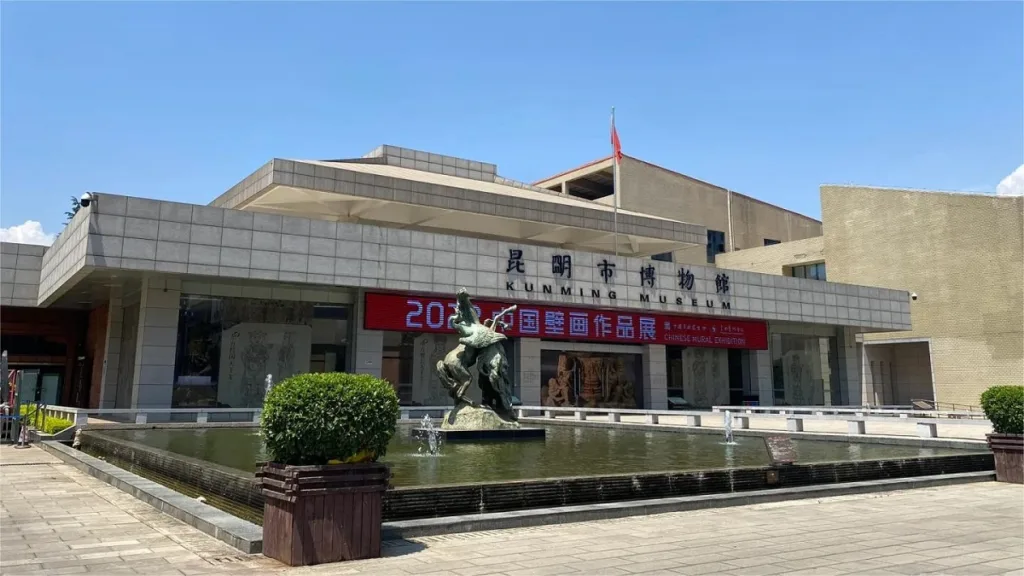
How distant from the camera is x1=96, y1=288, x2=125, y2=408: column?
25.5 metres

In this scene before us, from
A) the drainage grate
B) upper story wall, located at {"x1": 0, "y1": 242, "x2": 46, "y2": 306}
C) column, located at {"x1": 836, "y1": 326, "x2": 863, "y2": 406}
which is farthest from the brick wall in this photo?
upper story wall, located at {"x1": 0, "y1": 242, "x2": 46, "y2": 306}

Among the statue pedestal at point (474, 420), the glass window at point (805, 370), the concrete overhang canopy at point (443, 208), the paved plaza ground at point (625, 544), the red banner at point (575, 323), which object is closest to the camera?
the paved plaza ground at point (625, 544)

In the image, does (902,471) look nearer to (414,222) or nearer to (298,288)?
(298,288)

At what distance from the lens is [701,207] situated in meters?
49.6

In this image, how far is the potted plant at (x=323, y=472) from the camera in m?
5.58

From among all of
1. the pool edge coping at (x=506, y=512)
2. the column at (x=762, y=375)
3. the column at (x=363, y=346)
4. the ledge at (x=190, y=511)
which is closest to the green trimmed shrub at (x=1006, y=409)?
the pool edge coping at (x=506, y=512)

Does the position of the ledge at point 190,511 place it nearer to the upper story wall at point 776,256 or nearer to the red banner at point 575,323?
the red banner at point 575,323

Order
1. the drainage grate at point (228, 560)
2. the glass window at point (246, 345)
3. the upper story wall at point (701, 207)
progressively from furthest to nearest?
the upper story wall at point (701, 207) → the glass window at point (246, 345) → the drainage grate at point (228, 560)

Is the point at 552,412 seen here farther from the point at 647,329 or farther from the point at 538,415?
the point at 647,329

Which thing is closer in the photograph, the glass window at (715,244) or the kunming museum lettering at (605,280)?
the kunming museum lettering at (605,280)

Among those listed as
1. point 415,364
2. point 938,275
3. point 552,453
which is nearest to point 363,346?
point 415,364

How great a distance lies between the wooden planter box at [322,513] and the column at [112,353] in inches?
916

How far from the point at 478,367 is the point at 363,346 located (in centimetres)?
1001

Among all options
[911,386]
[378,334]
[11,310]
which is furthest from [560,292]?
[911,386]
